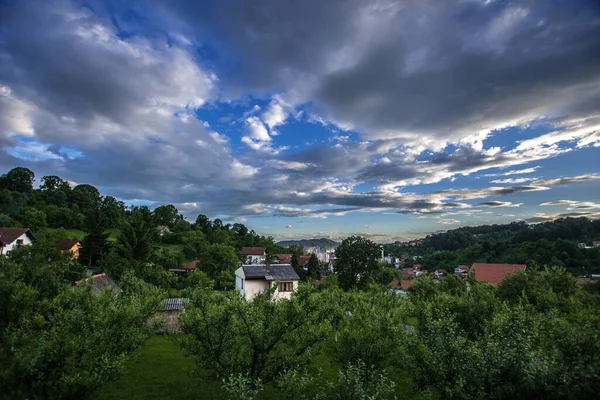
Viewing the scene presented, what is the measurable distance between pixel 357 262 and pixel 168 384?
4820 cm

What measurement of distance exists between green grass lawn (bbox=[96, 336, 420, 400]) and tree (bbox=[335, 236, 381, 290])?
40.0 metres

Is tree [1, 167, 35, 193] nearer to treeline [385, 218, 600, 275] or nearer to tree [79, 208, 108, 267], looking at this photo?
tree [79, 208, 108, 267]

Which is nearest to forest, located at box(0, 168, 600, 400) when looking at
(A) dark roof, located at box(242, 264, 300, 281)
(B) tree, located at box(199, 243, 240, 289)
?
(A) dark roof, located at box(242, 264, 300, 281)

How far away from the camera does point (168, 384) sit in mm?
17250

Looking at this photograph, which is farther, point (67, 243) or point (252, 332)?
point (67, 243)

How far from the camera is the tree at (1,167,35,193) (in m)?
100

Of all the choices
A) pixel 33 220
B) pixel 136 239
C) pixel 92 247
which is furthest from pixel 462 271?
pixel 33 220

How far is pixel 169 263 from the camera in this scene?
7456 cm

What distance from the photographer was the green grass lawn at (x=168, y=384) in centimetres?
1555

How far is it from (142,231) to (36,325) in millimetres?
38328

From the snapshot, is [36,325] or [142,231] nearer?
[36,325]

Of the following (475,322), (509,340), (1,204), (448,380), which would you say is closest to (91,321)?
(448,380)

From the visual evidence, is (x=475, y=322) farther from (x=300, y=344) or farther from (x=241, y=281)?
(x=241, y=281)

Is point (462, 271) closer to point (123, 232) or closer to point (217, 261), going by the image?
point (217, 261)
